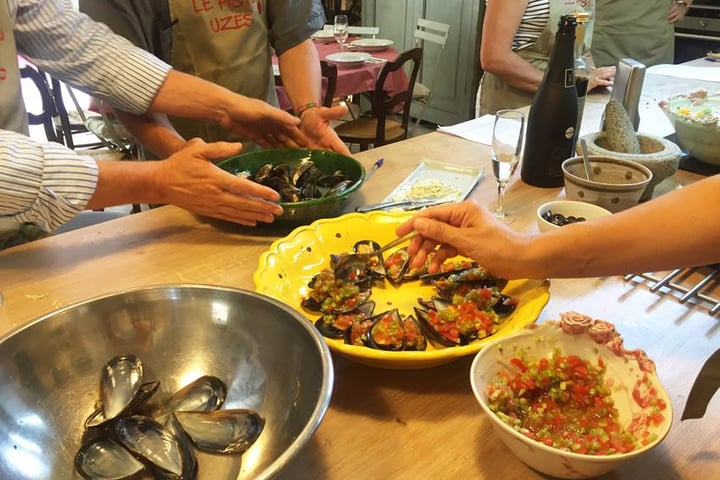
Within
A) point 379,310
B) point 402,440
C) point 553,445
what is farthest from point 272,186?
point 553,445

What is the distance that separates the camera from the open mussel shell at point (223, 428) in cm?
69

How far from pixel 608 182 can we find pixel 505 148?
247 millimetres

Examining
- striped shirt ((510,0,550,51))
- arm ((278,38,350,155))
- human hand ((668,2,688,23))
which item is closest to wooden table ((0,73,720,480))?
arm ((278,38,350,155))

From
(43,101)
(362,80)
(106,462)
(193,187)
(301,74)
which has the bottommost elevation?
(43,101)

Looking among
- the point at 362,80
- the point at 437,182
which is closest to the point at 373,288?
the point at 437,182

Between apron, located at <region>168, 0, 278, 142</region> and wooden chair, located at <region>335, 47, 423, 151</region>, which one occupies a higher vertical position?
apron, located at <region>168, 0, 278, 142</region>

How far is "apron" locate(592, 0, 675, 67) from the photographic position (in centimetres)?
331

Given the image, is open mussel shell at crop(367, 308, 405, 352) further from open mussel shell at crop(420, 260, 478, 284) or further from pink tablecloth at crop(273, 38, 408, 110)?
pink tablecloth at crop(273, 38, 408, 110)

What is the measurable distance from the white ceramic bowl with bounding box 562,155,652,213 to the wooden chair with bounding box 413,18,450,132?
309 cm

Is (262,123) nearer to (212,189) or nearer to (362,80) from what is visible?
(212,189)

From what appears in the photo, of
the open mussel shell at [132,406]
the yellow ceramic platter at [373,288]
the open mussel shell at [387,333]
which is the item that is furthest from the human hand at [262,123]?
the open mussel shell at [132,406]

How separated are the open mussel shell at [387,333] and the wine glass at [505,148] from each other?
0.54m

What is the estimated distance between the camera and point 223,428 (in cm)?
70

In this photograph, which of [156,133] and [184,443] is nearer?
[184,443]
